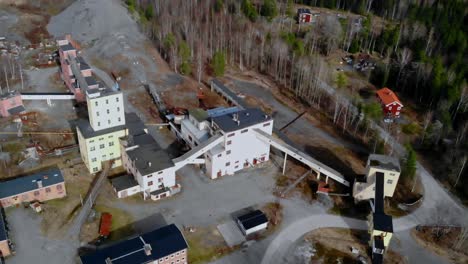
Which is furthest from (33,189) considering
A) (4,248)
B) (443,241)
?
(443,241)

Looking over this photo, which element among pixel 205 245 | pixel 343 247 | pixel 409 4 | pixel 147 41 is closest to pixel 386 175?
pixel 343 247

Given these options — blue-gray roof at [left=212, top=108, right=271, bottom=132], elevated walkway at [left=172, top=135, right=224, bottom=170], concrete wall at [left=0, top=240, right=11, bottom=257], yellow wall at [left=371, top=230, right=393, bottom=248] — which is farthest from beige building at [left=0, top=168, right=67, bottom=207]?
yellow wall at [left=371, top=230, right=393, bottom=248]

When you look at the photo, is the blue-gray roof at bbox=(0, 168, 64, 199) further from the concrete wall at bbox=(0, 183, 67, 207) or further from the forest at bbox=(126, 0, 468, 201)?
the forest at bbox=(126, 0, 468, 201)

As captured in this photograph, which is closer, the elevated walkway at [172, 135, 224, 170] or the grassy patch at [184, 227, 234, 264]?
the grassy patch at [184, 227, 234, 264]

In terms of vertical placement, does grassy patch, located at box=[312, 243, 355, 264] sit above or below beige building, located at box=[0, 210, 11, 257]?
below

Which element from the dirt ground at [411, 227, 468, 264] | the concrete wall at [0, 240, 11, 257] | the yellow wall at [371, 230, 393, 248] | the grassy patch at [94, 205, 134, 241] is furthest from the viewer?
the dirt ground at [411, 227, 468, 264]

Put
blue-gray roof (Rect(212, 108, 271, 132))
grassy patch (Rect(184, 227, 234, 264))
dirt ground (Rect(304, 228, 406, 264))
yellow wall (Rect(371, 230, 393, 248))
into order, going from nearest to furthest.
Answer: grassy patch (Rect(184, 227, 234, 264)), yellow wall (Rect(371, 230, 393, 248)), dirt ground (Rect(304, 228, 406, 264)), blue-gray roof (Rect(212, 108, 271, 132))
